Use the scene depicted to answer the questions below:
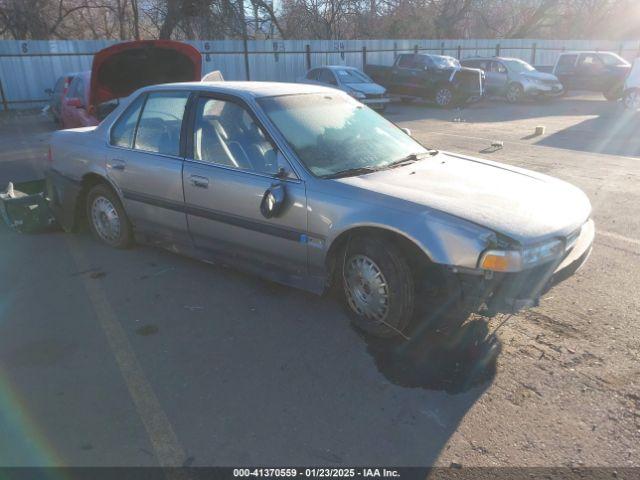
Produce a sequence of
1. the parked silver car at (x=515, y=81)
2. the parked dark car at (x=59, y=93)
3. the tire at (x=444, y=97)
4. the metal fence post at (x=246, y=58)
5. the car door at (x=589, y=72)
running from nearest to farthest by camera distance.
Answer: the parked dark car at (x=59, y=93)
the tire at (x=444, y=97)
the parked silver car at (x=515, y=81)
the car door at (x=589, y=72)
the metal fence post at (x=246, y=58)

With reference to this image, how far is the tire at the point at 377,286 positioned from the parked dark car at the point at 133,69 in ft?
15.7

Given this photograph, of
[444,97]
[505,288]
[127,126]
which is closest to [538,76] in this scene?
[444,97]

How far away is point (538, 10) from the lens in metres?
35.6

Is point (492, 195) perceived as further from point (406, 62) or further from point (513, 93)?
point (513, 93)

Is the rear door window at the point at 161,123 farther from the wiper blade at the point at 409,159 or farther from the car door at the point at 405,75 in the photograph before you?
the car door at the point at 405,75

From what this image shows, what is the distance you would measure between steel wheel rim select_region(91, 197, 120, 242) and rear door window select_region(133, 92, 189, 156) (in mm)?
759

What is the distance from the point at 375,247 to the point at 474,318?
984 millimetres

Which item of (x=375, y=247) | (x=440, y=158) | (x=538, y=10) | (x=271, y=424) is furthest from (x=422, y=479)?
(x=538, y=10)

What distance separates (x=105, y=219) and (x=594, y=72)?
2046cm

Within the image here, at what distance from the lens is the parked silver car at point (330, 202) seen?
309 cm

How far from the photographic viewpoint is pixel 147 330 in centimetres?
370

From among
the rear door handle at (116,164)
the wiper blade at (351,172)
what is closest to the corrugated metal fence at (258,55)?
the rear door handle at (116,164)

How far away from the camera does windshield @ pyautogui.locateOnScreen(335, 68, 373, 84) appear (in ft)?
55.4

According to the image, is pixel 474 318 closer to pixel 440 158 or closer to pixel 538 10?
pixel 440 158
